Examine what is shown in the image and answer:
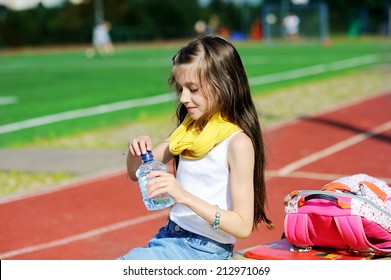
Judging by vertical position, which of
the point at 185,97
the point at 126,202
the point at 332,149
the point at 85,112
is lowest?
the point at 85,112

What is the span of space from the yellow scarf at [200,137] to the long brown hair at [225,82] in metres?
0.04

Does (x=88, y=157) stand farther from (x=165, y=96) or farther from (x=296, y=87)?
(x=296, y=87)

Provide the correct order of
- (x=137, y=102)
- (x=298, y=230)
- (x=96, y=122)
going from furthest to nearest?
(x=137, y=102), (x=96, y=122), (x=298, y=230)

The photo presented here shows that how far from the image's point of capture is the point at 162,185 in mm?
2645

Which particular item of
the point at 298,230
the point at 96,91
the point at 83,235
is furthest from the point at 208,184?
the point at 96,91

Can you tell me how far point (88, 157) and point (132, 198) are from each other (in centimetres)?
217

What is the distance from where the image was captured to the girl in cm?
294

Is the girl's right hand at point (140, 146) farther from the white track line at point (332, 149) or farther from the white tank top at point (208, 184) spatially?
the white track line at point (332, 149)

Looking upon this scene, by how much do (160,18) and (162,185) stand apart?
6789cm

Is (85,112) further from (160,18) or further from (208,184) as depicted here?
(160,18)

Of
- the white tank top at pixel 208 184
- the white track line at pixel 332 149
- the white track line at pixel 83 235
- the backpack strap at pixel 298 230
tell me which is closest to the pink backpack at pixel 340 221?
the backpack strap at pixel 298 230

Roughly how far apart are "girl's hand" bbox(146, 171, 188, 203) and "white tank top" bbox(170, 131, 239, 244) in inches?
14.1

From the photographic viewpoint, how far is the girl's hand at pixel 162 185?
2.64 metres

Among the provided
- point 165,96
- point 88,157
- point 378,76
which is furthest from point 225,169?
point 378,76
